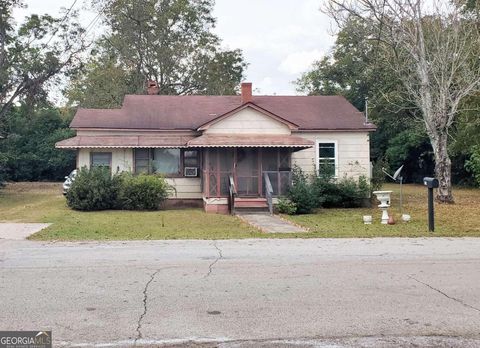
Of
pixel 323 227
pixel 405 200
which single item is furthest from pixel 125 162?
pixel 405 200

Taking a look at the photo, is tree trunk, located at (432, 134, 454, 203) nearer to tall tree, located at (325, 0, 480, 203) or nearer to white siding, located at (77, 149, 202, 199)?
tall tree, located at (325, 0, 480, 203)

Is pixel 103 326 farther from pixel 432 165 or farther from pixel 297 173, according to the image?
pixel 432 165

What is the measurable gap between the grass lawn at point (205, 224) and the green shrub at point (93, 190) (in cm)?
64

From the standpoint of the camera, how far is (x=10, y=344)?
4.80m

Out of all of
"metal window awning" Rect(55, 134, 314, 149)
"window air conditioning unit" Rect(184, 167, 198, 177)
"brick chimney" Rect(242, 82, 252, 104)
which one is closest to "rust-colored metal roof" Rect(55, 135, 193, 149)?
"metal window awning" Rect(55, 134, 314, 149)

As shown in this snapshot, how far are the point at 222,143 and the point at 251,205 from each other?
2.73 m

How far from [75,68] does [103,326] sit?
105 ft

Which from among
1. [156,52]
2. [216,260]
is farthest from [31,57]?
[216,260]

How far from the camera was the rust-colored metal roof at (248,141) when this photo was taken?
20.9 metres

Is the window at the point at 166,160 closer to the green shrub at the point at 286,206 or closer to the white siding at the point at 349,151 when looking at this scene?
the green shrub at the point at 286,206

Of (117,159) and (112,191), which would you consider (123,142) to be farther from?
(112,191)

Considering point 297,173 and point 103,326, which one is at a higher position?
point 297,173

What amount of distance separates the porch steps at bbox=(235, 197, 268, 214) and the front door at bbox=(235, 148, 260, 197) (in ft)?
2.42

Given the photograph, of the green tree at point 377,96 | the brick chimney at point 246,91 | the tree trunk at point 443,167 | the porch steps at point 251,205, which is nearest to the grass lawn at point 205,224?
the tree trunk at point 443,167
